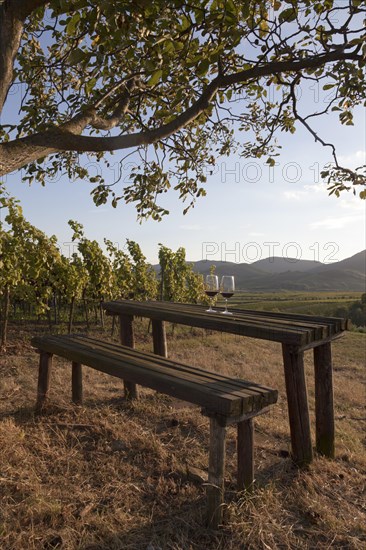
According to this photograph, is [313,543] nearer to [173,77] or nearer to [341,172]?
[341,172]

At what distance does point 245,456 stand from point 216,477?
0.35 metres

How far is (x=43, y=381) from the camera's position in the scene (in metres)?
4.46

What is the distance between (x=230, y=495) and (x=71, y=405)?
88.5 inches

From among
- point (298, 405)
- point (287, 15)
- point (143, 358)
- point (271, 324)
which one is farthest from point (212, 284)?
point (287, 15)

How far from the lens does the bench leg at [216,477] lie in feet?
8.58

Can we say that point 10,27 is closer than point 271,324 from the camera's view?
Yes

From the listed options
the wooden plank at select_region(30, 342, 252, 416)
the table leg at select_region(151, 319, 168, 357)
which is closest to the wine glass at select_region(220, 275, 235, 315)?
the wooden plank at select_region(30, 342, 252, 416)

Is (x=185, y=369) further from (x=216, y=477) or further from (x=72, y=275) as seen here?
(x=72, y=275)

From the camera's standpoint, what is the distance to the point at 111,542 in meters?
2.41

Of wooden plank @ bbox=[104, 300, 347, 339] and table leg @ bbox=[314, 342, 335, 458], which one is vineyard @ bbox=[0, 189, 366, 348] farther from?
table leg @ bbox=[314, 342, 335, 458]

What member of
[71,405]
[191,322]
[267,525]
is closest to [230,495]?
[267,525]

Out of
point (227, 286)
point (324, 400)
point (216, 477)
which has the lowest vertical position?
point (216, 477)

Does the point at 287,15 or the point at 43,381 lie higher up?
the point at 287,15

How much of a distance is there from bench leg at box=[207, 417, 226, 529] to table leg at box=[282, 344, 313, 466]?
42.8 inches
